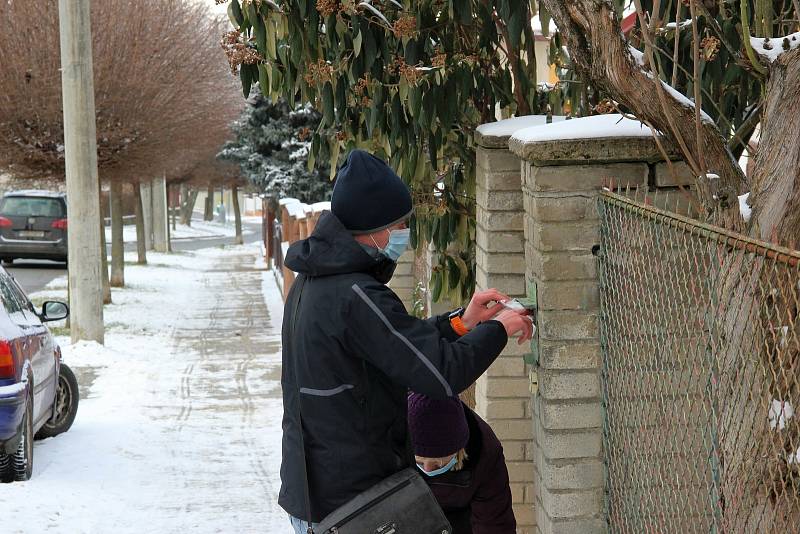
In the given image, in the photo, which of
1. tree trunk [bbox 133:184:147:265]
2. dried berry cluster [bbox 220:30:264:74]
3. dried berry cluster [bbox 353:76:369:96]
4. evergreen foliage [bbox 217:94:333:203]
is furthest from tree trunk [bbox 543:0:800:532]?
tree trunk [bbox 133:184:147:265]

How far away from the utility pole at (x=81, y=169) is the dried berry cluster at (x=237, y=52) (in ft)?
27.1

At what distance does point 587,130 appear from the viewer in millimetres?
4160

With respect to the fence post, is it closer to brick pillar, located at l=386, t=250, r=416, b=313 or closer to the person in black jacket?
the person in black jacket

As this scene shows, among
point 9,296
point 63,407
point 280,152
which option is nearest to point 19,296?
point 9,296

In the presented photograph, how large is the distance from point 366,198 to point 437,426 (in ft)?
2.75

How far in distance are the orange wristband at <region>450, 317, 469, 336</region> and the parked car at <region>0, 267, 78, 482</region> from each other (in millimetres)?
4264

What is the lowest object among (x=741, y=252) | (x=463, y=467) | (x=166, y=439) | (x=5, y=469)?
(x=166, y=439)

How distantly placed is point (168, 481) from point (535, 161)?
180 inches

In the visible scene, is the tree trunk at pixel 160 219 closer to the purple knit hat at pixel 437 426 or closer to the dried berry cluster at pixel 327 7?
the dried berry cluster at pixel 327 7

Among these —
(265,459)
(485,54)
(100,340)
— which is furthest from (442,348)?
(100,340)

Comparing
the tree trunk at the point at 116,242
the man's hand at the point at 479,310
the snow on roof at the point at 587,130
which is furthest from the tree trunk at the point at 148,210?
the man's hand at the point at 479,310

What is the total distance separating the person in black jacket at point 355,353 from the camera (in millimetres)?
3203

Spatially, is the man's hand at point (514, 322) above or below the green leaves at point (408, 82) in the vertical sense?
below

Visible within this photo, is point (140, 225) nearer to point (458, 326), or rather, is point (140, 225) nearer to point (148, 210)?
point (148, 210)
